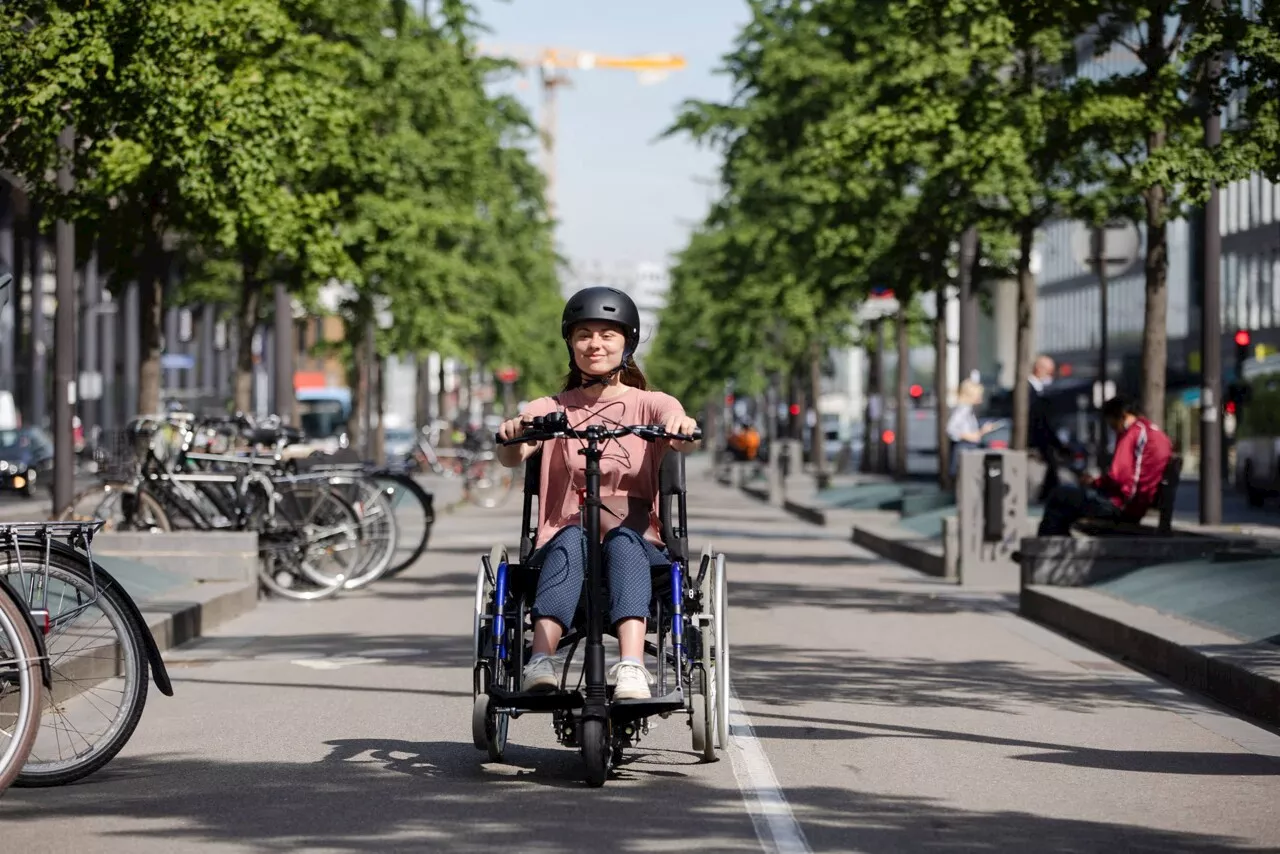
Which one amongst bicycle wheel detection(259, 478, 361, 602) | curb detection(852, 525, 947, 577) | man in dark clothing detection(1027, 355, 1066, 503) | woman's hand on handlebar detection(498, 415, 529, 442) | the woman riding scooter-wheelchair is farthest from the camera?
man in dark clothing detection(1027, 355, 1066, 503)

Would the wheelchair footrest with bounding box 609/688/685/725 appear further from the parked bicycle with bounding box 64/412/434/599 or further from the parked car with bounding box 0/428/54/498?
the parked car with bounding box 0/428/54/498

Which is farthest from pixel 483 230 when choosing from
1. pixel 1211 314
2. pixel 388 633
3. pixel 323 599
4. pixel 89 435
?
pixel 89 435

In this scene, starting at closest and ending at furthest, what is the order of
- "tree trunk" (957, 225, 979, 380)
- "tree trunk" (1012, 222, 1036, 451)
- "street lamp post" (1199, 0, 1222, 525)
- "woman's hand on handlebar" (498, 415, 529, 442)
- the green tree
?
"woman's hand on handlebar" (498, 415, 529, 442) → the green tree → "street lamp post" (1199, 0, 1222, 525) → "tree trunk" (1012, 222, 1036, 451) → "tree trunk" (957, 225, 979, 380)

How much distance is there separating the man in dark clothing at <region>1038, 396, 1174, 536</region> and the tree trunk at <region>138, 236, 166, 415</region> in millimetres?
8589

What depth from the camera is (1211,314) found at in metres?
24.0

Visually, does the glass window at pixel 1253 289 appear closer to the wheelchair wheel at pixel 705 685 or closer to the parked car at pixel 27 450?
the parked car at pixel 27 450

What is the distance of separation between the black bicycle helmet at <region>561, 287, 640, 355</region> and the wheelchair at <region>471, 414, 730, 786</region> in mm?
488

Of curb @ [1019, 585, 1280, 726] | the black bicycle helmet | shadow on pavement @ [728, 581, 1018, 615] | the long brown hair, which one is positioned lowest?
shadow on pavement @ [728, 581, 1018, 615]

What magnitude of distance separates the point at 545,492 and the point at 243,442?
38.2ft

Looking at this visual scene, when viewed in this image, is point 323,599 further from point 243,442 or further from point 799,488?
point 799,488

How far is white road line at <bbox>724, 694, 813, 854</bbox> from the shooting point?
23.5ft

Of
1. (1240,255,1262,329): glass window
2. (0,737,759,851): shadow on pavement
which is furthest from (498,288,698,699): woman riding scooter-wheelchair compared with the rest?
(1240,255,1262,329): glass window

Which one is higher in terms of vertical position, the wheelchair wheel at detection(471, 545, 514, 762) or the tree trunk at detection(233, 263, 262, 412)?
the tree trunk at detection(233, 263, 262, 412)

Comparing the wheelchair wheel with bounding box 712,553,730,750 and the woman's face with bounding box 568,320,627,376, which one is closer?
the wheelchair wheel with bounding box 712,553,730,750
